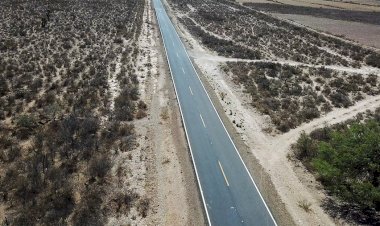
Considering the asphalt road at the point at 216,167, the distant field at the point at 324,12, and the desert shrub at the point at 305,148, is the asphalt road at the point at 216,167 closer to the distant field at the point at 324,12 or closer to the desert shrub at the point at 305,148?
the desert shrub at the point at 305,148

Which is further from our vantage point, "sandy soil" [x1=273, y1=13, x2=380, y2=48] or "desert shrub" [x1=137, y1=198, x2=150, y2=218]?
"sandy soil" [x1=273, y1=13, x2=380, y2=48]

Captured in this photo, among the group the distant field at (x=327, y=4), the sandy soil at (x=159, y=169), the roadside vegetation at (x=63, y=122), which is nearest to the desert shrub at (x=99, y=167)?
the roadside vegetation at (x=63, y=122)

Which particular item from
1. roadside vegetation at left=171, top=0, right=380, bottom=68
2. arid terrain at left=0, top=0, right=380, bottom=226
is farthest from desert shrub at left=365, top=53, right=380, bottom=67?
arid terrain at left=0, top=0, right=380, bottom=226

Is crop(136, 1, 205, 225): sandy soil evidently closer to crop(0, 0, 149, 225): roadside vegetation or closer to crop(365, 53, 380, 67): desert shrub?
crop(0, 0, 149, 225): roadside vegetation

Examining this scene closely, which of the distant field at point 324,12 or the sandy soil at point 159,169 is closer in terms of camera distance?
the sandy soil at point 159,169

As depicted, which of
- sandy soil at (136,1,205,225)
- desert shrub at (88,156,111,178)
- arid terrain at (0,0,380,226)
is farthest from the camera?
desert shrub at (88,156,111,178)

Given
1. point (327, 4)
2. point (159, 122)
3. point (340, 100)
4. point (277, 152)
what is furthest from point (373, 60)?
point (327, 4)

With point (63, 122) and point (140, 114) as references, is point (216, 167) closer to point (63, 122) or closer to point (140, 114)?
point (140, 114)
